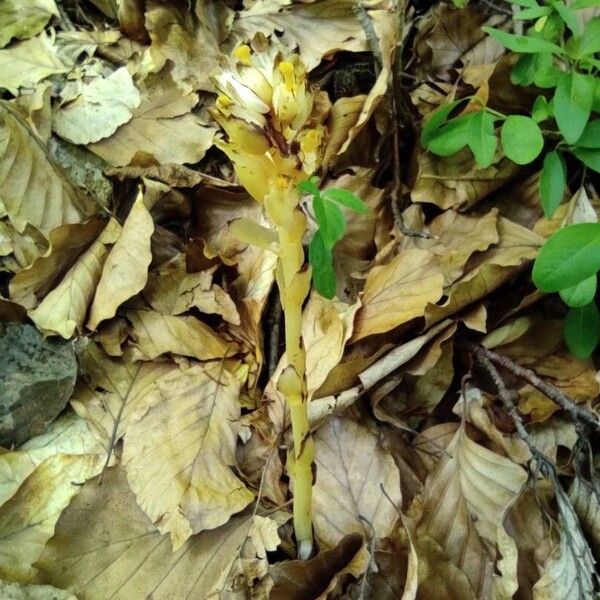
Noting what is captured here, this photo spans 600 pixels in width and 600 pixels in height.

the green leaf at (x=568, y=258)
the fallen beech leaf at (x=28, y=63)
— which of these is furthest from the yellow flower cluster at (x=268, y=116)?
the fallen beech leaf at (x=28, y=63)

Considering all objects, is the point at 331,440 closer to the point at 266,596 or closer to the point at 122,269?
the point at 266,596

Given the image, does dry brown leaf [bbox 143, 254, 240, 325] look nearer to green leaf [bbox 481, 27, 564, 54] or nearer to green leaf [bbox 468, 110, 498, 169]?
green leaf [bbox 468, 110, 498, 169]

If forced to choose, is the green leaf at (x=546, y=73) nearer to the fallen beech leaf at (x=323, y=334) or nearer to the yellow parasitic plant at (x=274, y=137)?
the fallen beech leaf at (x=323, y=334)

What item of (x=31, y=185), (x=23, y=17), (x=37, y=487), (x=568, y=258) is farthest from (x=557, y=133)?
(x=23, y=17)

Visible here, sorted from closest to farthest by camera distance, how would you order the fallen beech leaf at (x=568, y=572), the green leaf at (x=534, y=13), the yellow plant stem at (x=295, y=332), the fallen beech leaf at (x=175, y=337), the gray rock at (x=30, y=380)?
the yellow plant stem at (x=295, y=332) < the fallen beech leaf at (x=568, y=572) < the green leaf at (x=534, y=13) < the gray rock at (x=30, y=380) < the fallen beech leaf at (x=175, y=337)

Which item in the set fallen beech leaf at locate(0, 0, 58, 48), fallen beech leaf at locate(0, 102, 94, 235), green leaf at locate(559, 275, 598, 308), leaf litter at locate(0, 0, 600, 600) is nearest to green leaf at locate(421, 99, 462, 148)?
leaf litter at locate(0, 0, 600, 600)
